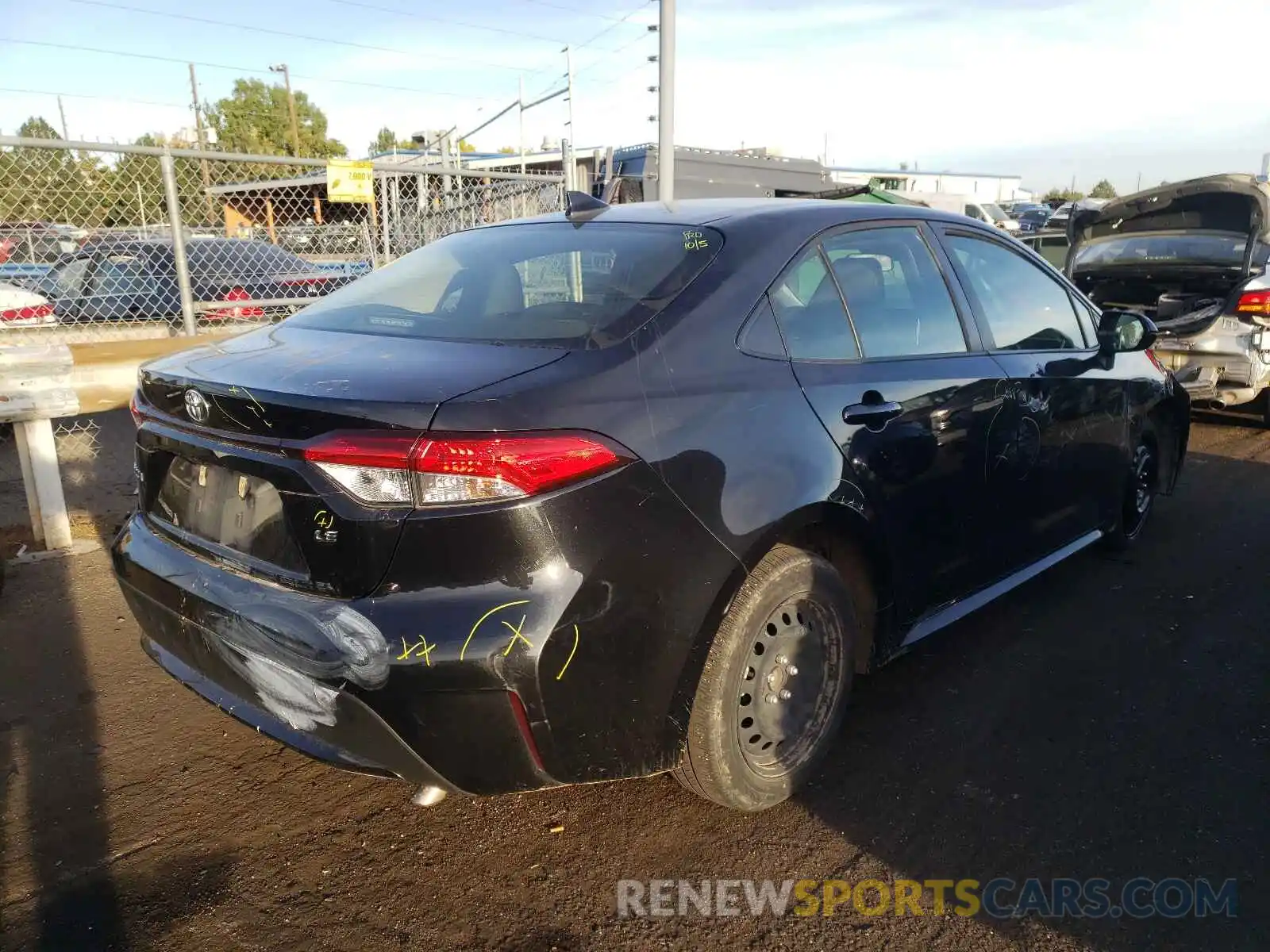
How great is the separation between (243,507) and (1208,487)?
5.89m

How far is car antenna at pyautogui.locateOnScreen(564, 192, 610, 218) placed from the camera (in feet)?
10.8

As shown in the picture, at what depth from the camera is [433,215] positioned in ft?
35.5

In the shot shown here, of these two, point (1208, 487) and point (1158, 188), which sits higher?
point (1158, 188)

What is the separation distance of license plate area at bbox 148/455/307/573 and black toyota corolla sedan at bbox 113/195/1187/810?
0.01m

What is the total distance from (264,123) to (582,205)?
53418 mm

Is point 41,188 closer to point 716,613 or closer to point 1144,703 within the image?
point 716,613

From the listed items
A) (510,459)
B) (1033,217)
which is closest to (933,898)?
(510,459)

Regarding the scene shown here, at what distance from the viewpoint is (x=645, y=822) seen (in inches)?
107

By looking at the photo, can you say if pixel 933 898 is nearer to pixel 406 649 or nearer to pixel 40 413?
pixel 406 649

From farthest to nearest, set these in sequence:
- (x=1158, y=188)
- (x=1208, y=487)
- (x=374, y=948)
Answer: (x=1158, y=188) → (x=1208, y=487) → (x=374, y=948)

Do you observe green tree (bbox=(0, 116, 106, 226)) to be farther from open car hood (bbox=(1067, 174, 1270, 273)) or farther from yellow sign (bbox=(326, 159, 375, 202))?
open car hood (bbox=(1067, 174, 1270, 273))

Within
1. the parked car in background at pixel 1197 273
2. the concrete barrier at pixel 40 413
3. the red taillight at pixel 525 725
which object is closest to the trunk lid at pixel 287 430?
the red taillight at pixel 525 725


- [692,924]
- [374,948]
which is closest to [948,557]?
[692,924]

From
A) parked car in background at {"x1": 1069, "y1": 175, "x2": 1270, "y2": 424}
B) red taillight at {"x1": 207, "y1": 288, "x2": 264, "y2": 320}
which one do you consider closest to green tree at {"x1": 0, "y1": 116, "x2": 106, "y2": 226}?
red taillight at {"x1": 207, "y1": 288, "x2": 264, "y2": 320}
